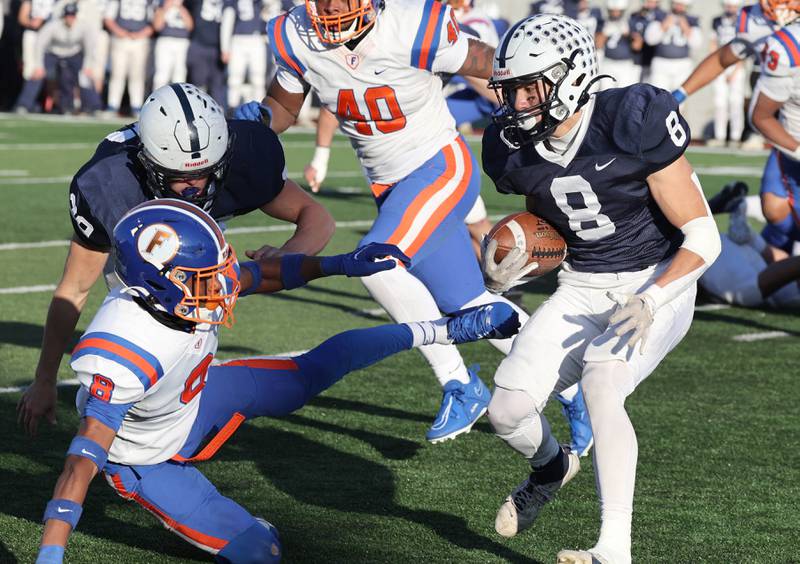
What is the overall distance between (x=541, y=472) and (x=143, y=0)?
16379mm

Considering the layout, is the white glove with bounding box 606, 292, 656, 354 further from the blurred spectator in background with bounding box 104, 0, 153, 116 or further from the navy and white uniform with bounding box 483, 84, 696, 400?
the blurred spectator in background with bounding box 104, 0, 153, 116

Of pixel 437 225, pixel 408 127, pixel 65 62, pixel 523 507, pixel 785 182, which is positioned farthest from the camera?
pixel 65 62

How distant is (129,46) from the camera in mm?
19531

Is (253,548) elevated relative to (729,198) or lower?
elevated

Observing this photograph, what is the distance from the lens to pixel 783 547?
154 inches

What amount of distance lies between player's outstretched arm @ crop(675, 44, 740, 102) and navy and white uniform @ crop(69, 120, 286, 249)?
389 cm

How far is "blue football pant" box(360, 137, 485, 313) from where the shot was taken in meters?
5.05

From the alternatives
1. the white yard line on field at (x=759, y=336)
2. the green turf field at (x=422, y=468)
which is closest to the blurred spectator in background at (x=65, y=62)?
the green turf field at (x=422, y=468)

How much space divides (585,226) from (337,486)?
1.20 m

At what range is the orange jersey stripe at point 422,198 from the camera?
500cm

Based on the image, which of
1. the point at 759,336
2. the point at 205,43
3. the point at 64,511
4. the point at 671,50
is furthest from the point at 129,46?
the point at 64,511

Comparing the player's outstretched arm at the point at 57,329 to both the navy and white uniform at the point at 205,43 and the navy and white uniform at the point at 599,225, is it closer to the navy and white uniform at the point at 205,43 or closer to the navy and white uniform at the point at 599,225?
the navy and white uniform at the point at 599,225

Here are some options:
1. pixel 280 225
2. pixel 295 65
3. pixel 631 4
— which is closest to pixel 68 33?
pixel 631 4

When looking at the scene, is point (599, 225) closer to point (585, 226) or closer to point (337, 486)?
point (585, 226)
